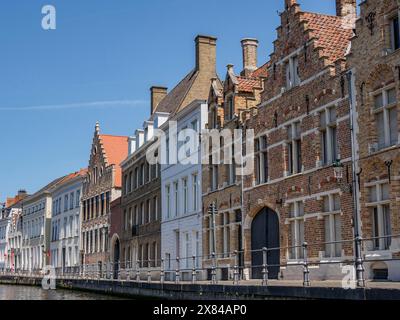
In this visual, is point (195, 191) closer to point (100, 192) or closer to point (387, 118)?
point (387, 118)

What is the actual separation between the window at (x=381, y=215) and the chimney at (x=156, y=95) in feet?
96.2

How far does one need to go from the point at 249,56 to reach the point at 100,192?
22285 mm

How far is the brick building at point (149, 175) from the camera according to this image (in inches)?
1508

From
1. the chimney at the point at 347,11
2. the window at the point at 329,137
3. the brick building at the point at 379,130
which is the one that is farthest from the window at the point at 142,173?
the brick building at the point at 379,130

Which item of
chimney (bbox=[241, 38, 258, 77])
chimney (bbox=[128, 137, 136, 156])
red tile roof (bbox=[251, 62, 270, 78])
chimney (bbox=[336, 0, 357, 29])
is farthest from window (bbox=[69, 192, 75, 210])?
chimney (bbox=[336, 0, 357, 29])

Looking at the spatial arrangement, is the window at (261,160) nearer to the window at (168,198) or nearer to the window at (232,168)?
the window at (232,168)

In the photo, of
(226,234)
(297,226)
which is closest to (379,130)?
(297,226)

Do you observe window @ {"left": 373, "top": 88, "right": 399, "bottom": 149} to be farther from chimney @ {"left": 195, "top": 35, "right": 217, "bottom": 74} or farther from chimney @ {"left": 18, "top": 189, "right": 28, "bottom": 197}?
chimney @ {"left": 18, "top": 189, "right": 28, "bottom": 197}

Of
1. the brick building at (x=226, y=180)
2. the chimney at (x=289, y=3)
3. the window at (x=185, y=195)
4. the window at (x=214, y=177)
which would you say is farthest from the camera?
the window at (x=185, y=195)

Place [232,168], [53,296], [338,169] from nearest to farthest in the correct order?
[338,169] < [232,168] < [53,296]

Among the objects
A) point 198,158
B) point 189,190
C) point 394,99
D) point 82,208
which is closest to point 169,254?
point 189,190

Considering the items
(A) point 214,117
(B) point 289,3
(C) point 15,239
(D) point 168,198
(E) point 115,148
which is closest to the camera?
(B) point 289,3

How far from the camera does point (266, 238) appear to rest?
2509cm
